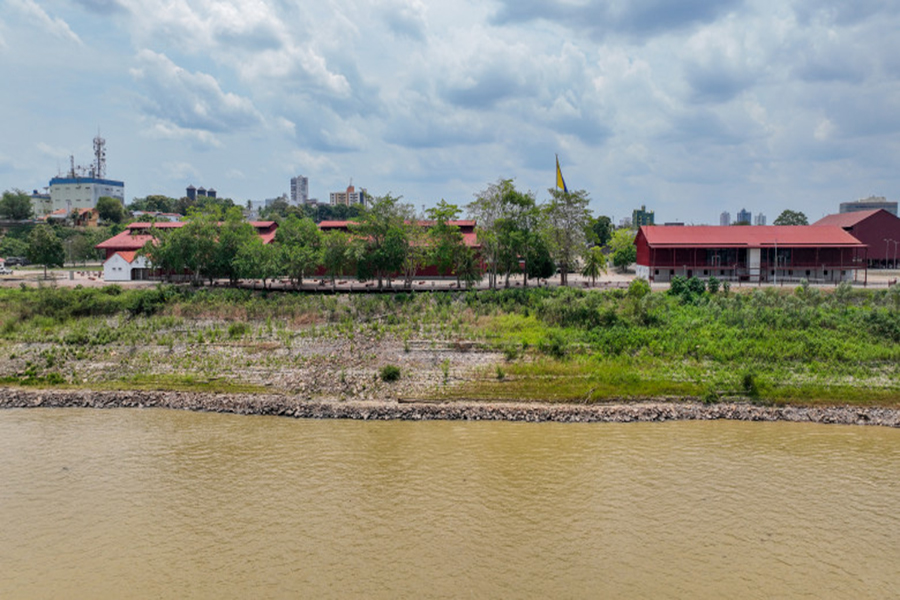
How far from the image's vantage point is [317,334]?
1241 inches

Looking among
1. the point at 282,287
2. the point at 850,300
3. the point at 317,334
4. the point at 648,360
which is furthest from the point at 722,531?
the point at 282,287

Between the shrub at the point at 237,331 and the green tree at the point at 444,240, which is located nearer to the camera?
the shrub at the point at 237,331

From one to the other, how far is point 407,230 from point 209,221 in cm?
1609

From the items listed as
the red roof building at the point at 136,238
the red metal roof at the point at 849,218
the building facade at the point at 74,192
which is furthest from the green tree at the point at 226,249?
the building facade at the point at 74,192

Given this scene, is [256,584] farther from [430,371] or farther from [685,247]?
[685,247]

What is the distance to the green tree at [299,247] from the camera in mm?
41938

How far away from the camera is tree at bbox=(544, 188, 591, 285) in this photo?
45844 millimetres

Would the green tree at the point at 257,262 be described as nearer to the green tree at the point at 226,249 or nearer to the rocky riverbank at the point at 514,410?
the green tree at the point at 226,249

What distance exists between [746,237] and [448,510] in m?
47.6

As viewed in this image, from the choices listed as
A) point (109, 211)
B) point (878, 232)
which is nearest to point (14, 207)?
point (109, 211)

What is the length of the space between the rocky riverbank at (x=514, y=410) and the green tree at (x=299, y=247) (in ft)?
63.4

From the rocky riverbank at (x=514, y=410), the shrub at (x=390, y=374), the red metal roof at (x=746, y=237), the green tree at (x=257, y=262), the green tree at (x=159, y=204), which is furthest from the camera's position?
the green tree at (x=159, y=204)

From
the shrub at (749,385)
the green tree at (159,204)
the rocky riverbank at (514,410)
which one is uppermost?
the green tree at (159,204)

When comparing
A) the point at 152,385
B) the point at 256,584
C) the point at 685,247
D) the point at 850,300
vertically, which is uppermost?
the point at 685,247
